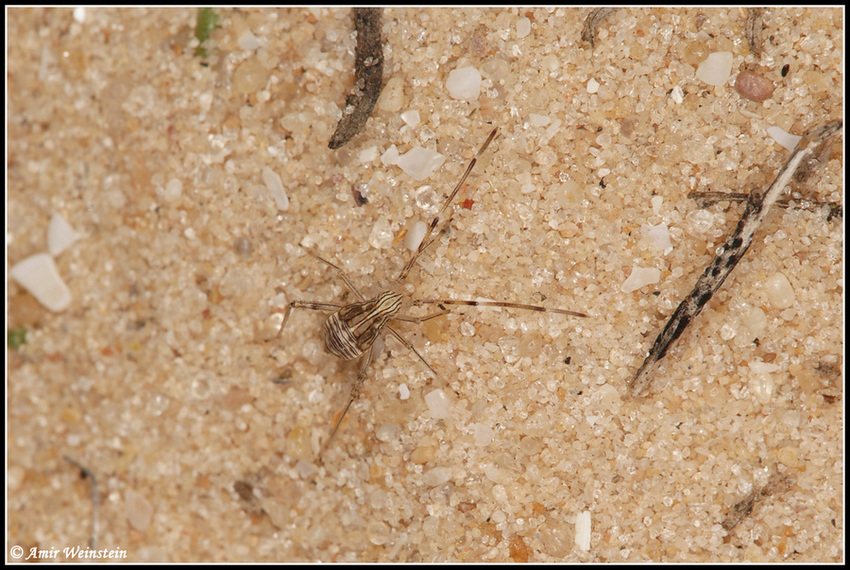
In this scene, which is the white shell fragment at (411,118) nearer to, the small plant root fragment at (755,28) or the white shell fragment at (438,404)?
the white shell fragment at (438,404)

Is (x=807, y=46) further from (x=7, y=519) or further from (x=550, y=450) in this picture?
(x=7, y=519)

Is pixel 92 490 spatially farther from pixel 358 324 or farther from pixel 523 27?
pixel 523 27

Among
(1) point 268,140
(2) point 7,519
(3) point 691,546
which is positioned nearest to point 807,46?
(3) point 691,546

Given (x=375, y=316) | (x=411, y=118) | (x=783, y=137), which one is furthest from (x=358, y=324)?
(x=783, y=137)

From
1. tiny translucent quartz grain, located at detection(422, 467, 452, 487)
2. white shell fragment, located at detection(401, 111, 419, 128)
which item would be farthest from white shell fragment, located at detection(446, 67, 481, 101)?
tiny translucent quartz grain, located at detection(422, 467, 452, 487)

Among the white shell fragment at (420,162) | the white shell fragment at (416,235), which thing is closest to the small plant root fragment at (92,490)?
the white shell fragment at (416,235)

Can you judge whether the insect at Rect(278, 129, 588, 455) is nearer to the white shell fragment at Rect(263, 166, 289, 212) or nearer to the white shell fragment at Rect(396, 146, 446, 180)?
the white shell fragment at Rect(396, 146, 446, 180)
